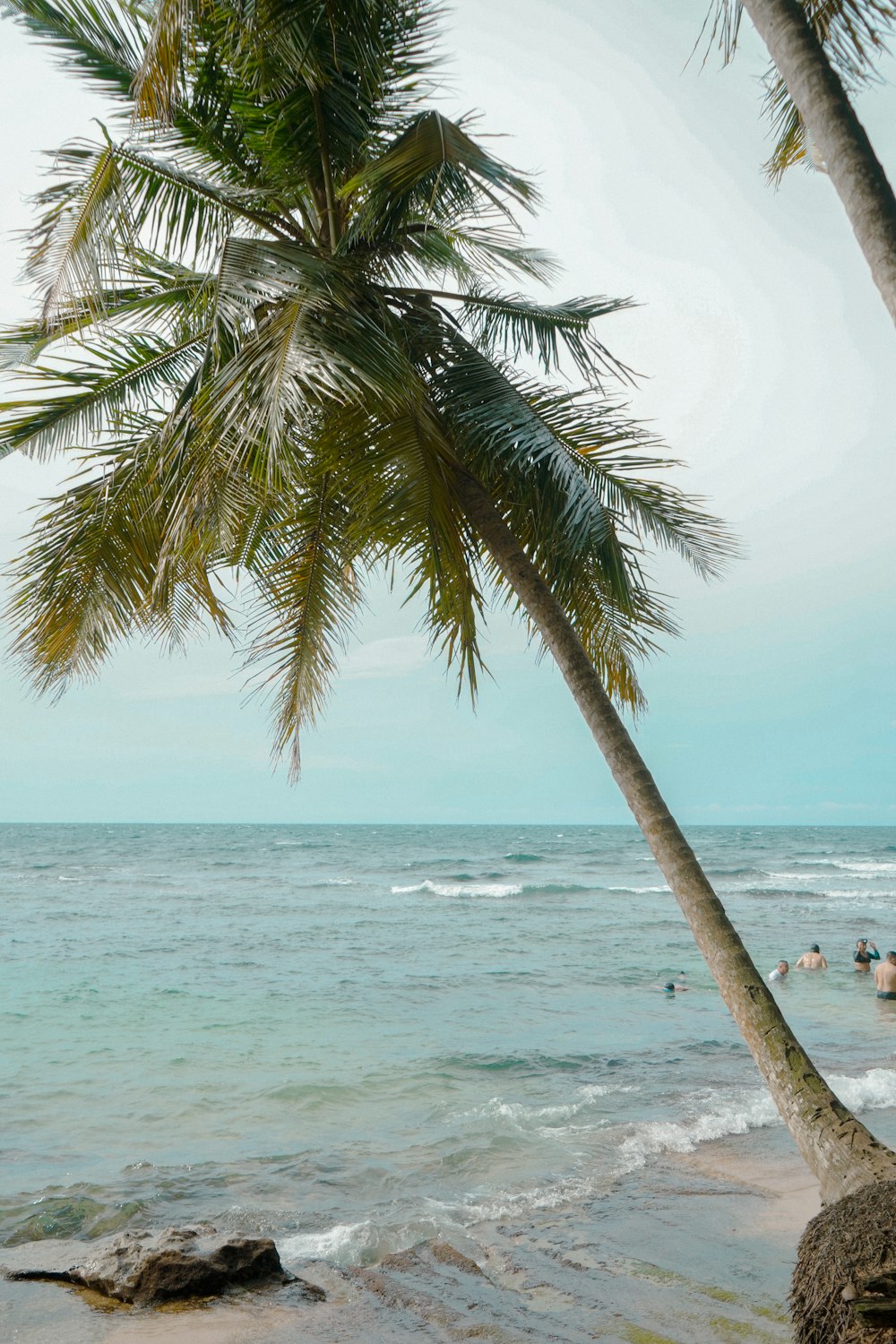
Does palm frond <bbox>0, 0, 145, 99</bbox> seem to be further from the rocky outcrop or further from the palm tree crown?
the rocky outcrop

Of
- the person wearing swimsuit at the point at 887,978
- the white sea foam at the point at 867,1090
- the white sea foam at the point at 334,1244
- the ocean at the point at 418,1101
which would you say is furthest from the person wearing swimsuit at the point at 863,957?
the white sea foam at the point at 334,1244

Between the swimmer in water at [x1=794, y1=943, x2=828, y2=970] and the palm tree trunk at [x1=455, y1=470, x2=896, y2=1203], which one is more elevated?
the palm tree trunk at [x1=455, y1=470, x2=896, y2=1203]

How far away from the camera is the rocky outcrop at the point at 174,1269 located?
531 cm

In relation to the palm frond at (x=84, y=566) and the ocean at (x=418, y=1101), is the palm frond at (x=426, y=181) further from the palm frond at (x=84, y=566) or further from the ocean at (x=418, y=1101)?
the ocean at (x=418, y=1101)

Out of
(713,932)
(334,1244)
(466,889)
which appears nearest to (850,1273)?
(713,932)

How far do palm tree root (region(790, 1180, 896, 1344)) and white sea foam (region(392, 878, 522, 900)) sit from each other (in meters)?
29.7

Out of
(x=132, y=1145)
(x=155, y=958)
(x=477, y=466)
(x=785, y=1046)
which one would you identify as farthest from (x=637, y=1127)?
(x=155, y=958)

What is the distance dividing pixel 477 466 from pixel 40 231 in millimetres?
2550

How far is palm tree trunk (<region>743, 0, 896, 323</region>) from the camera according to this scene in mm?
2932

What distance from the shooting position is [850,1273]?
318cm

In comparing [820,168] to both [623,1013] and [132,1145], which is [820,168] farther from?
[623,1013]

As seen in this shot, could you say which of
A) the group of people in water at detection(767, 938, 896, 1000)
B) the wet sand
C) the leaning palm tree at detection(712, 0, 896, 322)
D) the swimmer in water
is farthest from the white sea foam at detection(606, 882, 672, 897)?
the leaning palm tree at detection(712, 0, 896, 322)

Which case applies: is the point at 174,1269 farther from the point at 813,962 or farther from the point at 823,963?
the point at 823,963

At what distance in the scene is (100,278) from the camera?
464 centimetres
